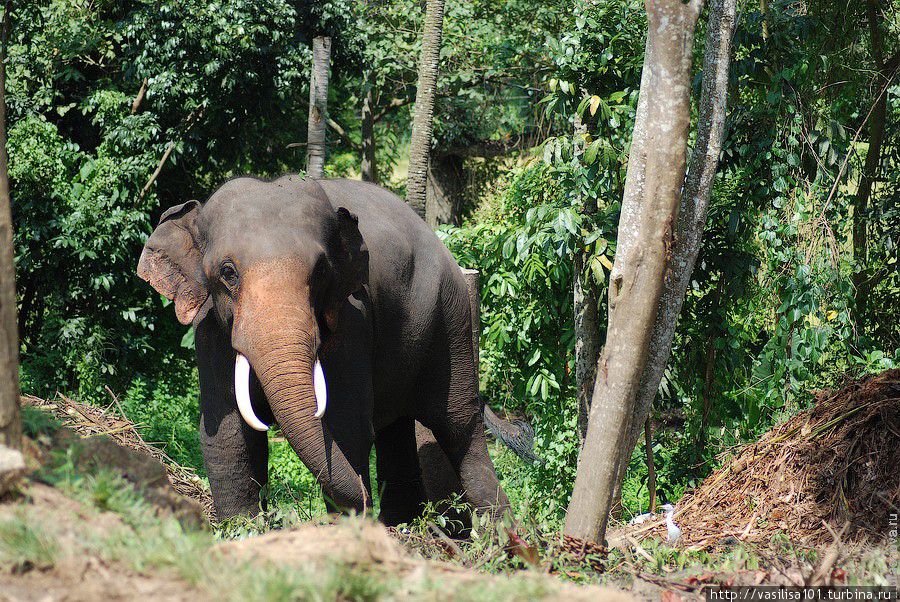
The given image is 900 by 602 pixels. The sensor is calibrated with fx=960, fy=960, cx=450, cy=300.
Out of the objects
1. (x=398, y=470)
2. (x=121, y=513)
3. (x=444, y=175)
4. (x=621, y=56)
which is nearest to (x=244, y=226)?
(x=121, y=513)

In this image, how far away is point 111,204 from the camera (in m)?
10.7

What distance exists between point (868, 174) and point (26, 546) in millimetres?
7163

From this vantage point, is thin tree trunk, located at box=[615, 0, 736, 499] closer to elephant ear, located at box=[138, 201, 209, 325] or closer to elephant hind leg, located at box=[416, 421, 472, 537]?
elephant hind leg, located at box=[416, 421, 472, 537]

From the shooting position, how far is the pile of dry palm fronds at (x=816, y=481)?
546cm

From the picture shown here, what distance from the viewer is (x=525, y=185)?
8273mm

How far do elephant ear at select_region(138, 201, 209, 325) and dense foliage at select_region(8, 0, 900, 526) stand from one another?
4.28 feet

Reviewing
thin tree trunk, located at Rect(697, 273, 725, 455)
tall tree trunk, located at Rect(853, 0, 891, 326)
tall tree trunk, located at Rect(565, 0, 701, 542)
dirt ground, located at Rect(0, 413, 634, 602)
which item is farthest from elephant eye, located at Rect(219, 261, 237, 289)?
tall tree trunk, located at Rect(853, 0, 891, 326)

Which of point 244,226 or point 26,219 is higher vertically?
point 244,226

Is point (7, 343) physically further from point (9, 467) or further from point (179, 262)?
point (179, 262)

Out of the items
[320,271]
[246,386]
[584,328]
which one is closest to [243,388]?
[246,386]

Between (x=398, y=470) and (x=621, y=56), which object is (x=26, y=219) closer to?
(x=398, y=470)

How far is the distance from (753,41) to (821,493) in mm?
3201

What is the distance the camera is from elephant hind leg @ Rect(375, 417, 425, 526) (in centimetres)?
677

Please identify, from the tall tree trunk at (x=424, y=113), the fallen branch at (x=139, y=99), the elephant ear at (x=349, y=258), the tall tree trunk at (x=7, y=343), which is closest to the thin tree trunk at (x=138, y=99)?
the fallen branch at (x=139, y=99)
